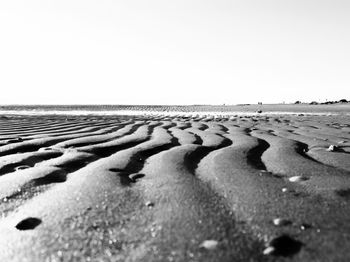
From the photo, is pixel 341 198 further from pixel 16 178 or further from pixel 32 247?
pixel 16 178

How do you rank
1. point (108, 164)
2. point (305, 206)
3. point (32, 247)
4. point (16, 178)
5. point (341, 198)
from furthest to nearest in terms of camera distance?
point (108, 164), point (16, 178), point (341, 198), point (305, 206), point (32, 247)

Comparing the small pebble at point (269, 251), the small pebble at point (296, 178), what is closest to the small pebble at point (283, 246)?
the small pebble at point (269, 251)

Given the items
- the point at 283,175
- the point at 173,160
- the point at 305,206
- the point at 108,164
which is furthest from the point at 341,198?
the point at 108,164

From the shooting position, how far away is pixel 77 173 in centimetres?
227

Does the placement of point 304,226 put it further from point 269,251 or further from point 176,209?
point 176,209

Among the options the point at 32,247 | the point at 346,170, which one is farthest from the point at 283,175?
the point at 32,247

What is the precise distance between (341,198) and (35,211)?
46.1 inches

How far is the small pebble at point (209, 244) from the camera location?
3.75ft

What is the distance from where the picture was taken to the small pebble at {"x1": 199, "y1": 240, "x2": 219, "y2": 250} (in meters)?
1.14

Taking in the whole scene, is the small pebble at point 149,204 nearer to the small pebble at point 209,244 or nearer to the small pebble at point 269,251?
the small pebble at point 209,244

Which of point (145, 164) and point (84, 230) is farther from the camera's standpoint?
point (145, 164)

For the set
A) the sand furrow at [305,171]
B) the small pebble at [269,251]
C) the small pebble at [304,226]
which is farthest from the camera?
the sand furrow at [305,171]

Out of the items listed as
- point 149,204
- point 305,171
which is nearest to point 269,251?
point 149,204

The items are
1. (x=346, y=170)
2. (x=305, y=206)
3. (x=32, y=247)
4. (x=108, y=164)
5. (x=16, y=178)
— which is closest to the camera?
(x=32, y=247)
